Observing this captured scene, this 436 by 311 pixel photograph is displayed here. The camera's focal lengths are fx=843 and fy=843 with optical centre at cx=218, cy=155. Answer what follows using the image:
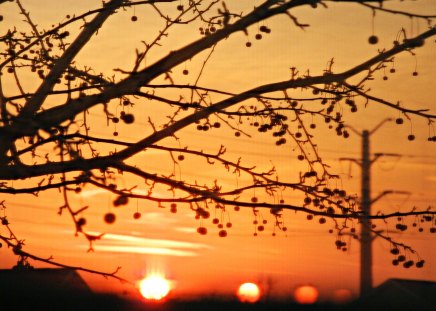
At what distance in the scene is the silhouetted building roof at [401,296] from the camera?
32081mm

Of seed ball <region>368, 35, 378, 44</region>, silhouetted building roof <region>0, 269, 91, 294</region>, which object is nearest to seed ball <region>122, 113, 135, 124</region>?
seed ball <region>368, 35, 378, 44</region>

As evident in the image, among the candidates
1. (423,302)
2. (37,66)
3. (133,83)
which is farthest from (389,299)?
(133,83)

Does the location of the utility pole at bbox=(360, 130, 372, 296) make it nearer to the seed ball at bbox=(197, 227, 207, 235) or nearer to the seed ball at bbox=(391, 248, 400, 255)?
the seed ball at bbox=(391, 248, 400, 255)

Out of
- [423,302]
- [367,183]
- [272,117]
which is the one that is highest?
[367,183]

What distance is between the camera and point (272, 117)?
347 inches

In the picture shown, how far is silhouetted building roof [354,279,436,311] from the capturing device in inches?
1263

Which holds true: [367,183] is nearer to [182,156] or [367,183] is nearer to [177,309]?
[177,309]

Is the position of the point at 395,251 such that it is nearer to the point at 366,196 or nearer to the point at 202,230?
the point at 202,230

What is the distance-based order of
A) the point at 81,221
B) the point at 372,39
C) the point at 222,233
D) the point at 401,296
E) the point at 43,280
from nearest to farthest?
the point at 81,221 → the point at 372,39 → the point at 222,233 → the point at 43,280 → the point at 401,296

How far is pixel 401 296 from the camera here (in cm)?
3409

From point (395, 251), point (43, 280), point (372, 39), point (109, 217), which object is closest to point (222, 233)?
point (395, 251)

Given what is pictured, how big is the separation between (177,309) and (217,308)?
1.16 meters

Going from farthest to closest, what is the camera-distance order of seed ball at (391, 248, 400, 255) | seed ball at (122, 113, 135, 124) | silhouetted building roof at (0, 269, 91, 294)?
silhouetted building roof at (0, 269, 91, 294)
seed ball at (391, 248, 400, 255)
seed ball at (122, 113, 135, 124)

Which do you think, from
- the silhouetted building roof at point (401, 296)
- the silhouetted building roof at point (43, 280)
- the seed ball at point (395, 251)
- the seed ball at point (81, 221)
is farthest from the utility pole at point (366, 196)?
the seed ball at point (81, 221)
